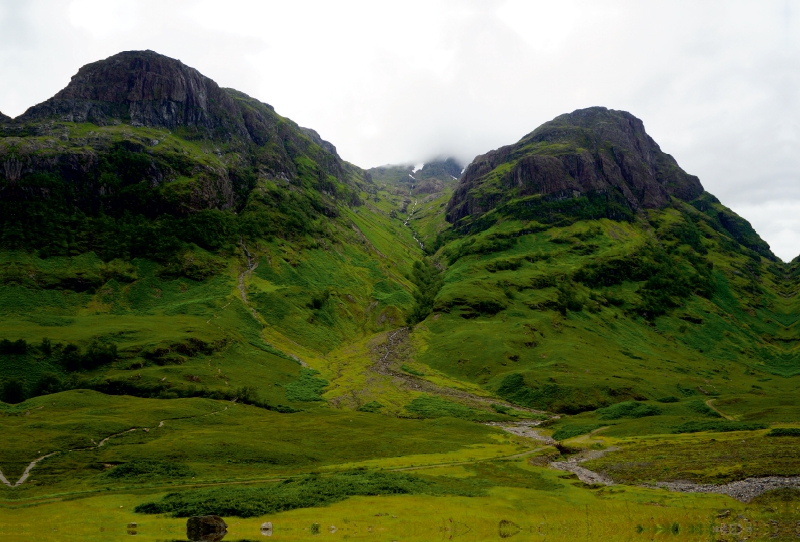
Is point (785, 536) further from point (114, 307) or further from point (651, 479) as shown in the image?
point (114, 307)

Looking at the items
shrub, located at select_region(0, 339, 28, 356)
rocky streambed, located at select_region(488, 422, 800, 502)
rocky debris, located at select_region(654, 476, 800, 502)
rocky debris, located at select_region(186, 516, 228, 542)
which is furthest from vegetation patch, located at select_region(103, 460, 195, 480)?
shrub, located at select_region(0, 339, 28, 356)

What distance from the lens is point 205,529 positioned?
40.7 metres

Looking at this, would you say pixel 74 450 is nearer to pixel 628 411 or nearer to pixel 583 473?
pixel 583 473

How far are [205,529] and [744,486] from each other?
64.6 meters

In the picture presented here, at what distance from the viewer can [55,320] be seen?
162m

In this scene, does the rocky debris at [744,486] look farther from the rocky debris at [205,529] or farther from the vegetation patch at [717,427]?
the rocky debris at [205,529]

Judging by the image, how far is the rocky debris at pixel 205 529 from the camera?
40094 mm

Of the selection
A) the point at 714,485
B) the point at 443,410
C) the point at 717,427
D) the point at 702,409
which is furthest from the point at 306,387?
the point at 702,409

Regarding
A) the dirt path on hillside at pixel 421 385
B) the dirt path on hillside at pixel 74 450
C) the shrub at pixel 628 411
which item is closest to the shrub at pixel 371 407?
the dirt path on hillside at pixel 421 385

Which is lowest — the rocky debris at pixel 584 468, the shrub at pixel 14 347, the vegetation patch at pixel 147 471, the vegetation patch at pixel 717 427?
the rocky debris at pixel 584 468

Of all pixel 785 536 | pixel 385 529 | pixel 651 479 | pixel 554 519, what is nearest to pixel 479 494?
pixel 554 519

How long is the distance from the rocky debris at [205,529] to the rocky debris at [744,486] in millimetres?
57944

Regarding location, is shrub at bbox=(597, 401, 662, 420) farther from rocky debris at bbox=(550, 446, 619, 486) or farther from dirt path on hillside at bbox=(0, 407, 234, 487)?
dirt path on hillside at bbox=(0, 407, 234, 487)

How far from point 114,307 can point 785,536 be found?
21510cm
